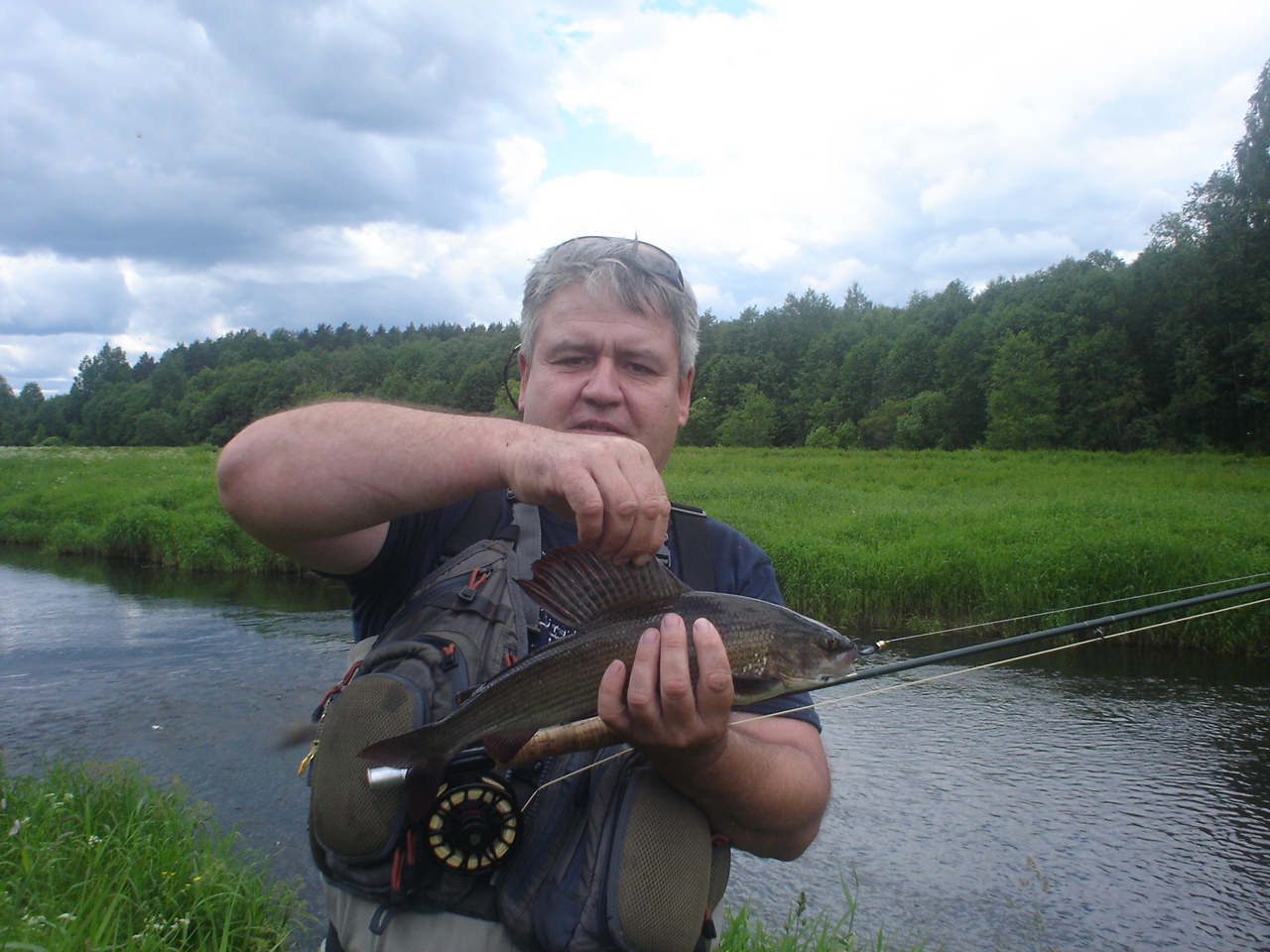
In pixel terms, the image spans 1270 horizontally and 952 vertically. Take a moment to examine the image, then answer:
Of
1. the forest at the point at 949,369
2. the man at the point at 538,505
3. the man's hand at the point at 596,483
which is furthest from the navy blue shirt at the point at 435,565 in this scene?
the forest at the point at 949,369

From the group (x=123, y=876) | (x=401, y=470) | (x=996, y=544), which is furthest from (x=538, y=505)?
(x=996, y=544)

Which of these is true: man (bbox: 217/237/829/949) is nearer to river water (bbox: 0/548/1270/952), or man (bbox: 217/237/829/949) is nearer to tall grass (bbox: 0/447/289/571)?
river water (bbox: 0/548/1270/952)

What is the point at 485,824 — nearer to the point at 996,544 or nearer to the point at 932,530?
the point at 996,544

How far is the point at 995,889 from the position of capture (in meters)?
6.75

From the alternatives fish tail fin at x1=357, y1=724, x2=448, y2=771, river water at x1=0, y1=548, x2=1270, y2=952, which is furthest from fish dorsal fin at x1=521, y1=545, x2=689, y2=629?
river water at x1=0, y1=548, x2=1270, y2=952

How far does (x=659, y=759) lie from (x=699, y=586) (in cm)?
64

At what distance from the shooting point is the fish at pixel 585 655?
82.0 inches

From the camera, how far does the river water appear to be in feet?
21.5

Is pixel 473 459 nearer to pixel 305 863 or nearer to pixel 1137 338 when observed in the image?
pixel 305 863

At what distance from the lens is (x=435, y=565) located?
2537 mm

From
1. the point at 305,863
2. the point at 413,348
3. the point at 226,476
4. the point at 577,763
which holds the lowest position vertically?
the point at 305,863

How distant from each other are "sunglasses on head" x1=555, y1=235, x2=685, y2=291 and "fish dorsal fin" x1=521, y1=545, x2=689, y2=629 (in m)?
1.13

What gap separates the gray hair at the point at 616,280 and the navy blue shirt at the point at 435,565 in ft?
2.13

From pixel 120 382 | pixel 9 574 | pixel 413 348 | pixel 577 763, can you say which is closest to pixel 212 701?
pixel 577 763
